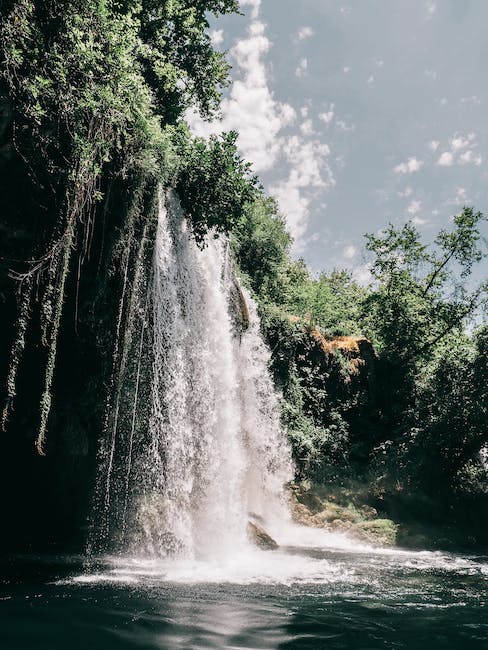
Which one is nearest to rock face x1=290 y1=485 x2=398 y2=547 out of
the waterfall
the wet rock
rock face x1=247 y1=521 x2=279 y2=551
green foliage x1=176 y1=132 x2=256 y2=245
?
the waterfall

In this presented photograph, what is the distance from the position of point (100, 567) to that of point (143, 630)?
13.1 ft

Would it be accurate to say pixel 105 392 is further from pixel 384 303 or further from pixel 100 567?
pixel 384 303

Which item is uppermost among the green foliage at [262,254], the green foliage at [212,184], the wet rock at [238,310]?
the green foliage at [262,254]

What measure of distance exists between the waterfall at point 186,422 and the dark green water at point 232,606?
111 centimetres

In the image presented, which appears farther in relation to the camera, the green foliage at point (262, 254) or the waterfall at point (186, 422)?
the green foliage at point (262, 254)

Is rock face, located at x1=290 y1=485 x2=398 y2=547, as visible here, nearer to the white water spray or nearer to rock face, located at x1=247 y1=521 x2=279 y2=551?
the white water spray

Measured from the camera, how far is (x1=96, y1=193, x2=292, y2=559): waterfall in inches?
385

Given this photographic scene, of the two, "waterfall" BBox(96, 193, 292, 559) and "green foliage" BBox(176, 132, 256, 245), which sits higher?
"green foliage" BBox(176, 132, 256, 245)

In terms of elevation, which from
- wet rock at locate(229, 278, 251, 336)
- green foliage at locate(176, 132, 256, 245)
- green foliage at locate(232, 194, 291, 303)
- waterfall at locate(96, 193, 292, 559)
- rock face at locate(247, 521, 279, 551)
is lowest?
rock face at locate(247, 521, 279, 551)

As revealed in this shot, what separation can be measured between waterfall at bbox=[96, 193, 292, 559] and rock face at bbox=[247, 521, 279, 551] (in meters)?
0.17

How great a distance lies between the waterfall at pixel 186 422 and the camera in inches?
385

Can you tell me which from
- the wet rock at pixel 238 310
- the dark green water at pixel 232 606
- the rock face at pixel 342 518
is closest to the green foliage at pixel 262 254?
the wet rock at pixel 238 310

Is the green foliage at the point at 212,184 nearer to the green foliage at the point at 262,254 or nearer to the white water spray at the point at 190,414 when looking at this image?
the white water spray at the point at 190,414

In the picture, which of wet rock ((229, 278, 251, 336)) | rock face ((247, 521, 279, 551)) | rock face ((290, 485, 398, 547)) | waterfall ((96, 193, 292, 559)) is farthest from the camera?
rock face ((290, 485, 398, 547))
